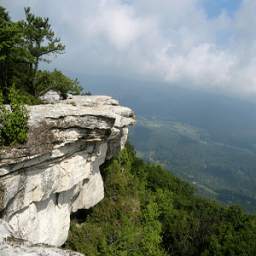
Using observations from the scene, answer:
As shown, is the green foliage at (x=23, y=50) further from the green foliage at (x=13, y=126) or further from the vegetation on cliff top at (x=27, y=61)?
the green foliage at (x=13, y=126)

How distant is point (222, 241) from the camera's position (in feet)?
153

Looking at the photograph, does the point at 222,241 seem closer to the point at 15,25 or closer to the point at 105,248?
the point at 105,248

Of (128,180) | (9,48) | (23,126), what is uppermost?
(9,48)

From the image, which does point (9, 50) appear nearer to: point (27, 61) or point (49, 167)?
point (27, 61)

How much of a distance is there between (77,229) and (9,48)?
1895cm

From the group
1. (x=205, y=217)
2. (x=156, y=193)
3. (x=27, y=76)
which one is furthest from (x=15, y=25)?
(x=205, y=217)

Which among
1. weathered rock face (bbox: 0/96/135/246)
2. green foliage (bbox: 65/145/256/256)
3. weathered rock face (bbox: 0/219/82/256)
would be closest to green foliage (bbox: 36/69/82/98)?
green foliage (bbox: 65/145/256/256)

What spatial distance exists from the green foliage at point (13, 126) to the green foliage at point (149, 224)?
1692 centimetres

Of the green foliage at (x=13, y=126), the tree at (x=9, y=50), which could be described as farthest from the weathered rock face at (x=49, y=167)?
the tree at (x=9, y=50)

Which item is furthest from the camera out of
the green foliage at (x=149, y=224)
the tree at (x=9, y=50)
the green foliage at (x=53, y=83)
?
the green foliage at (x=53, y=83)

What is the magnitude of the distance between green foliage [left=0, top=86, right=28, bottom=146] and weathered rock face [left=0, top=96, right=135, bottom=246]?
23.2 inches

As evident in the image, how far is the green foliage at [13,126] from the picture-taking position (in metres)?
23.6

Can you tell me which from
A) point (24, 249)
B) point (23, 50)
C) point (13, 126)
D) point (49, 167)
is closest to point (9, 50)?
point (23, 50)

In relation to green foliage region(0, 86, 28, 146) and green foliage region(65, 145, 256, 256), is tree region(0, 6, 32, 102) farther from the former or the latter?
green foliage region(65, 145, 256, 256)
